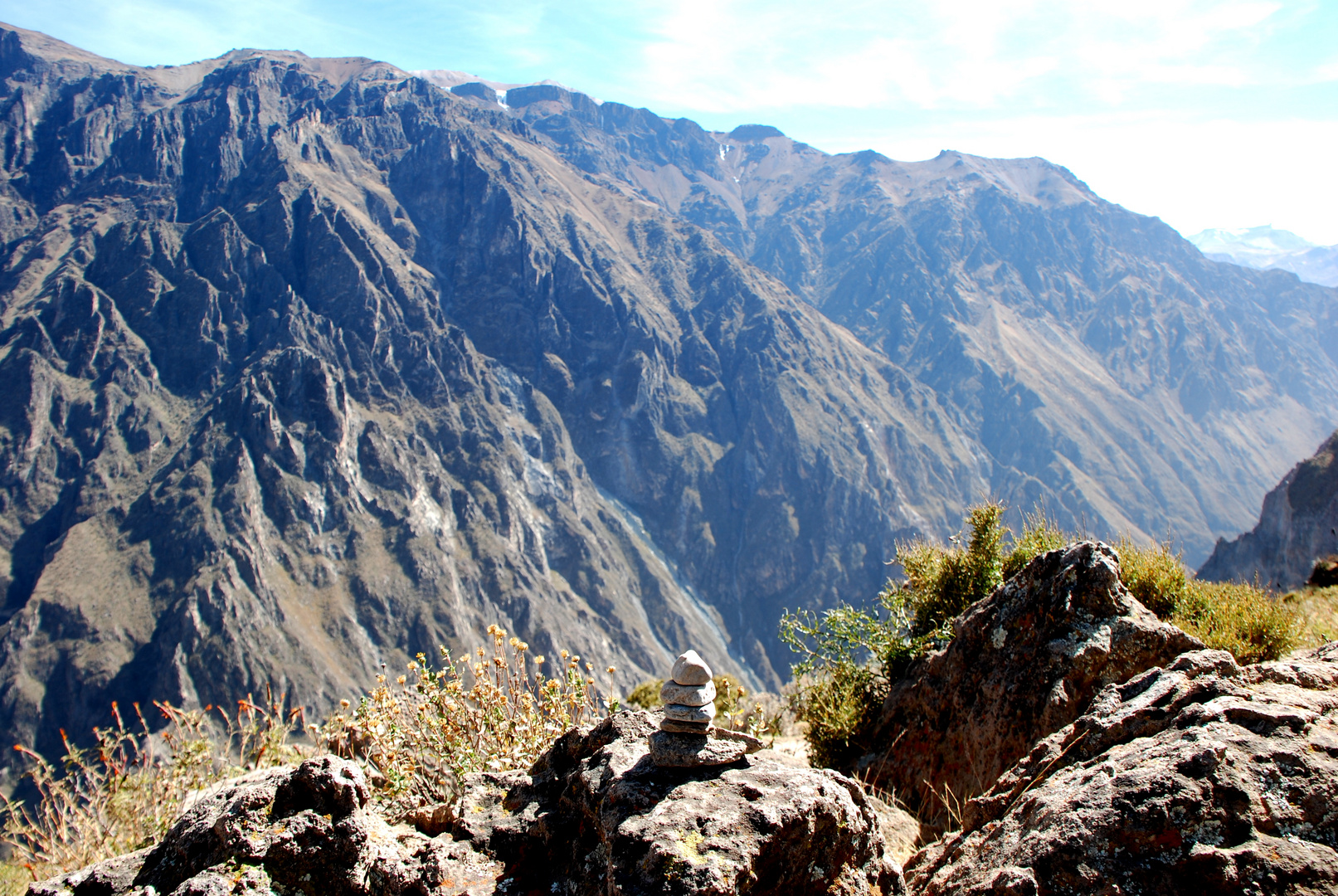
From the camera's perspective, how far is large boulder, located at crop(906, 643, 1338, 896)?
326 centimetres

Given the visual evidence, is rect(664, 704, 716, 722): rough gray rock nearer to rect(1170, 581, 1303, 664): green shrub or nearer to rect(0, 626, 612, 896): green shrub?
rect(0, 626, 612, 896): green shrub

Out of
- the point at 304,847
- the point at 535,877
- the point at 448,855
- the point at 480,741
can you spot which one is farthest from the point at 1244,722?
the point at 480,741

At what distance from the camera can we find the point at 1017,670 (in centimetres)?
639

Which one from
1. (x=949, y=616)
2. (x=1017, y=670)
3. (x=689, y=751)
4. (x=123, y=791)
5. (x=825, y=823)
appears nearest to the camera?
(x=825, y=823)

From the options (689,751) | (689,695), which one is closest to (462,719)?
(689,695)

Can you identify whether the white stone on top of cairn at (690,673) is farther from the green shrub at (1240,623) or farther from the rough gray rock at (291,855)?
the green shrub at (1240,623)

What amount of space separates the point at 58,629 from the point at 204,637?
2455cm

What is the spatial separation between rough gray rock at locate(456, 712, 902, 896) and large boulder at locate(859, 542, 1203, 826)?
177 centimetres

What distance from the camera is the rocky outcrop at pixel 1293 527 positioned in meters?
91.2

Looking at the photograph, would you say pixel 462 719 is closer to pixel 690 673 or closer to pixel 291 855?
pixel 291 855

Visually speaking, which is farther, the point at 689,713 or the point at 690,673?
the point at 690,673

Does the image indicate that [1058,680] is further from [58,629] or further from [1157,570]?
[58,629]

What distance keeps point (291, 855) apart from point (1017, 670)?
5.42 meters

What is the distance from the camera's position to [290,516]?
166m
